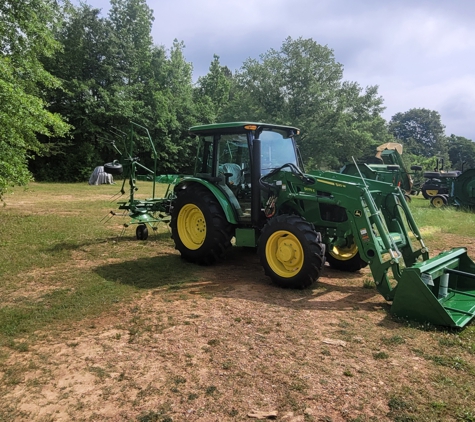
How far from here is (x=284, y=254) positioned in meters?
5.45

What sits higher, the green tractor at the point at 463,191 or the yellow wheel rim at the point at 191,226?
the green tractor at the point at 463,191

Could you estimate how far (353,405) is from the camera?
280 cm

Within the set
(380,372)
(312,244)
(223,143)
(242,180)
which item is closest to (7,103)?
(223,143)

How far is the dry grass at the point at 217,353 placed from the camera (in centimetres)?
282

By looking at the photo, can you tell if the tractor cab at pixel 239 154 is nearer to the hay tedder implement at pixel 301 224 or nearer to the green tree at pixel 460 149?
the hay tedder implement at pixel 301 224

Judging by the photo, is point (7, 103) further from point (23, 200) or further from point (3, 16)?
point (23, 200)

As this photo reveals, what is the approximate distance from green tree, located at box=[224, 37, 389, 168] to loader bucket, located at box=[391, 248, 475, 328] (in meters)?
25.0

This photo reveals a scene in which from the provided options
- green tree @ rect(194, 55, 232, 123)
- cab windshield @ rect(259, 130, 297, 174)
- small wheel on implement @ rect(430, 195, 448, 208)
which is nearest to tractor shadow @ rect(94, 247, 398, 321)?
cab windshield @ rect(259, 130, 297, 174)

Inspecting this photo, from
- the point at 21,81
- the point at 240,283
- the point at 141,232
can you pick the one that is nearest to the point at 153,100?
the point at 21,81

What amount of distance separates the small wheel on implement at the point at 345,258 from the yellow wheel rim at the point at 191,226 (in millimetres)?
2209

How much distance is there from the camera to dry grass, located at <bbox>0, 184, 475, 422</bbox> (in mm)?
2820

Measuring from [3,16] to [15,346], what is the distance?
9304mm

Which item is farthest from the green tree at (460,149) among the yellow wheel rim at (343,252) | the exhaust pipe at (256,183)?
the exhaust pipe at (256,183)

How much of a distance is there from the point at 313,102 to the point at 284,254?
89.6ft
